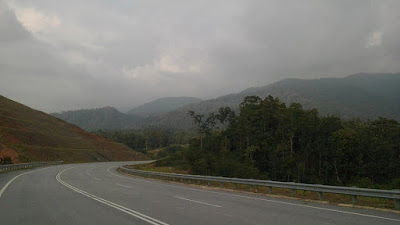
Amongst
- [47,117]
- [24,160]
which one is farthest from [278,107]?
[47,117]

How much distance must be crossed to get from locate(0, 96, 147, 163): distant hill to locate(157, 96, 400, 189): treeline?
26381 mm

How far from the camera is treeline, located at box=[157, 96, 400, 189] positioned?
2454 inches

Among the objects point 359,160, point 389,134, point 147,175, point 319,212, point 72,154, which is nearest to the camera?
point 319,212

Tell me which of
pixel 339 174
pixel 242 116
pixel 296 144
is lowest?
pixel 339 174

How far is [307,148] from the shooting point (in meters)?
66.4

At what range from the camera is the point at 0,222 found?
30.9ft

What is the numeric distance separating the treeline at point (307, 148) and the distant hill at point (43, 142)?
26381 mm

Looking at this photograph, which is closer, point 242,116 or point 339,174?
point 339,174

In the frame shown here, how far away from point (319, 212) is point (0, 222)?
9.71 metres

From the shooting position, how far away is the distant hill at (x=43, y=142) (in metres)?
73.5

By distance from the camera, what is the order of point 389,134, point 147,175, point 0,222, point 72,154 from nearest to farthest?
point 0,222 → point 147,175 → point 389,134 → point 72,154

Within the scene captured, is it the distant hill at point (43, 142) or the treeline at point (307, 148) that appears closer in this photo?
the treeline at point (307, 148)

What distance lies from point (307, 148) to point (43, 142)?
62.9 metres

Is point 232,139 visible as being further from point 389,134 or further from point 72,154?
point 72,154
